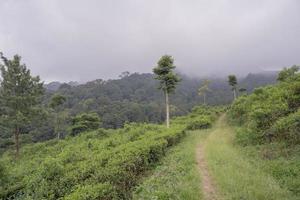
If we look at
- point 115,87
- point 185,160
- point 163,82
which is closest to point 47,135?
point 163,82

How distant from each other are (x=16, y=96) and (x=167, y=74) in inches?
702

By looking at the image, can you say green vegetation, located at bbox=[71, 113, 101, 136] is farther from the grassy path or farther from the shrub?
the shrub

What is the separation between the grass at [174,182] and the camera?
10.7 metres

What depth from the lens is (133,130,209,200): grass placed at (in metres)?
10.7

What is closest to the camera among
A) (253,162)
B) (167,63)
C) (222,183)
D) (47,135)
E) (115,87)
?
(222,183)

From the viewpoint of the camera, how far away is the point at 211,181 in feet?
42.8

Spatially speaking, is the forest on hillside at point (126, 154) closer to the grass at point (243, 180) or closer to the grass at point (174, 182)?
the grass at point (243, 180)

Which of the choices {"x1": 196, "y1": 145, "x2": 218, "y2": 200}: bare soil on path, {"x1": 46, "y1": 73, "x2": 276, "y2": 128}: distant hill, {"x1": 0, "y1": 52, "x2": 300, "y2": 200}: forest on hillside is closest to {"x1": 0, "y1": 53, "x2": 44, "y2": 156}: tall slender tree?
{"x1": 0, "y1": 52, "x2": 300, "y2": 200}: forest on hillside

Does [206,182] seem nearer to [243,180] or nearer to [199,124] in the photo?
[243,180]

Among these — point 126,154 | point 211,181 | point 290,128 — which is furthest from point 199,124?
point 211,181

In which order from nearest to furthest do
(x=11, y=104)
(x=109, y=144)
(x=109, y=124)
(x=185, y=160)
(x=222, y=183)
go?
(x=222, y=183) → (x=185, y=160) → (x=109, y=144) → (x=11, y=104) → (x=109, y=124)

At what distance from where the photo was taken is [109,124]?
84.2 metres

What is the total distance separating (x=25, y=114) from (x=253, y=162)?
94.5 feet

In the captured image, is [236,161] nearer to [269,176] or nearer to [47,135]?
[269,176]
